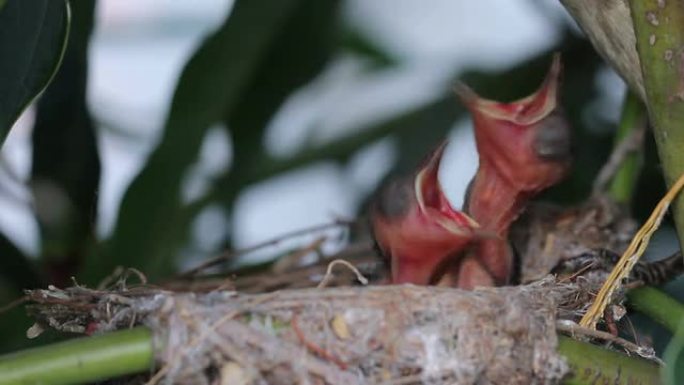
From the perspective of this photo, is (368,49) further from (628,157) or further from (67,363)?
(67,363)

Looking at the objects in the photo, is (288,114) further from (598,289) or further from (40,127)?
(598,289)

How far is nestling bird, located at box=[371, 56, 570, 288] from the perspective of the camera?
142 cm

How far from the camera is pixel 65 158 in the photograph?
6.22 feet

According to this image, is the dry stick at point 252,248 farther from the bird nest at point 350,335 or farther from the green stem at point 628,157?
the bird nest at point 350,335

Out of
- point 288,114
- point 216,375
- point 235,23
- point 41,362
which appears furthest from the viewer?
point 288,114

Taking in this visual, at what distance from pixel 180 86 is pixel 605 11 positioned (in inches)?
33.4

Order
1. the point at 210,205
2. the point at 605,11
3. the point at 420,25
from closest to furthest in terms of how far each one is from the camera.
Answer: the point at 605,11, the point at 210,205, the point at 420,25

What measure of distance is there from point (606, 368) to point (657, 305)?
26cm

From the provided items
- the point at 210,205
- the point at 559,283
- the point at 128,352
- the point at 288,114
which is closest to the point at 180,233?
the point at 210,205

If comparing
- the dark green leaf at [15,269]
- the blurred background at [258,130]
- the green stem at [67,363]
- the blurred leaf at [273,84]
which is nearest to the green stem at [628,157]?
the blurred background at [258,130]

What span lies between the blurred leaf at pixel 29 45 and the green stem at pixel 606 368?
53 cm

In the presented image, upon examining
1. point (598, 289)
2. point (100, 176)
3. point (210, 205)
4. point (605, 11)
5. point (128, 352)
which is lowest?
point (210, 205)

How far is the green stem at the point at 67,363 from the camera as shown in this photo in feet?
3.15

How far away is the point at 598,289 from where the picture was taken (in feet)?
4.35
